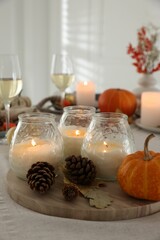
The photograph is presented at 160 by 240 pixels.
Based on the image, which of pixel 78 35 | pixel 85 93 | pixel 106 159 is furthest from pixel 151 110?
pixel 78 35

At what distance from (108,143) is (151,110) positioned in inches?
20.1

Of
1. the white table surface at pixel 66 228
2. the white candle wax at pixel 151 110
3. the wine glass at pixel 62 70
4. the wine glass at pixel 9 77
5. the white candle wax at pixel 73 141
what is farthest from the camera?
the wine glass at pixel 62 70

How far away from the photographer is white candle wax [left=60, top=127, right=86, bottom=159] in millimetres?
783

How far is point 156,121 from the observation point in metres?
1.18

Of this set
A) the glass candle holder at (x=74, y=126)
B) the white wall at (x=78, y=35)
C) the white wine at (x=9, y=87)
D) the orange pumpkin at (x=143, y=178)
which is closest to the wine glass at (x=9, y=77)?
the white wine at (x=9, y=87)

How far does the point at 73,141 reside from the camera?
0.78 meters

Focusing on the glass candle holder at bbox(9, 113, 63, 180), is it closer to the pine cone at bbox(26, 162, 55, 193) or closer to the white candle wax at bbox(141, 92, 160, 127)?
the pine cone at bbox(26, 162, 55, 193)

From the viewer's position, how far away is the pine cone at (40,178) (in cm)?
60

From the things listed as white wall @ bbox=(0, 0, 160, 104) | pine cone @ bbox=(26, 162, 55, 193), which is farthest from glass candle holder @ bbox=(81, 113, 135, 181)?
white wall @ bbox=(0, 0, 160, 104)

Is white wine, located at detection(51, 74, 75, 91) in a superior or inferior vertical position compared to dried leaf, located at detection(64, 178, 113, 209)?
superior

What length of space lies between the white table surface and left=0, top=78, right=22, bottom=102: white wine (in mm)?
483

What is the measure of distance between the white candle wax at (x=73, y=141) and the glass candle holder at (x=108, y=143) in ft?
0.22

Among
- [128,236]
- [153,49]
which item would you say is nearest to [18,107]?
[153,49]

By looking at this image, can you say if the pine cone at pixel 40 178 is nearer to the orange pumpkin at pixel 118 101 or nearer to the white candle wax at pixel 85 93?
the orange pumpkin at pixel 118 101
